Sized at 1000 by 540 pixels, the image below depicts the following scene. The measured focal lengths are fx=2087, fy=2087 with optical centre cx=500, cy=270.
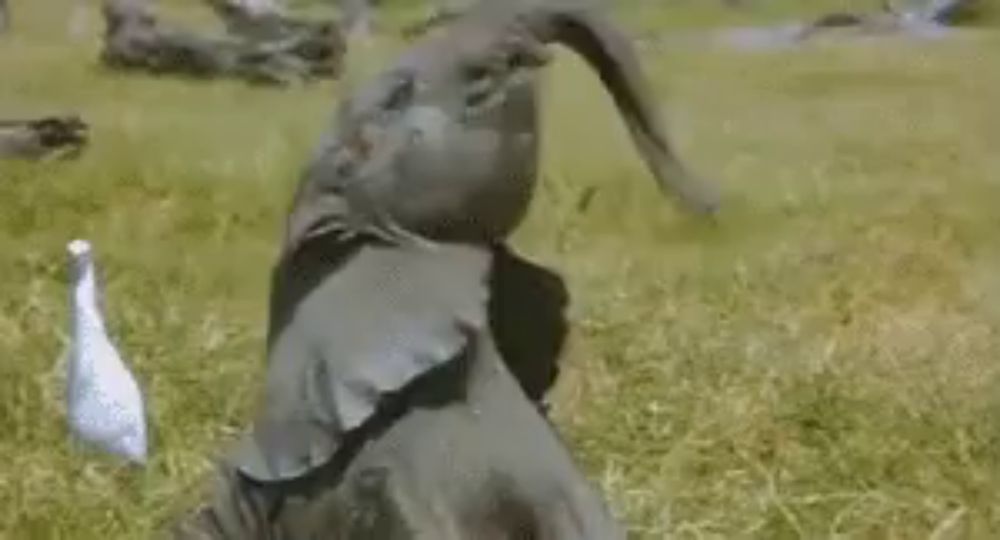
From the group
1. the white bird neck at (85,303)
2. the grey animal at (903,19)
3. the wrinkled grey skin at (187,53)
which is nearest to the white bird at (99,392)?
the white bird neck at (85,303)

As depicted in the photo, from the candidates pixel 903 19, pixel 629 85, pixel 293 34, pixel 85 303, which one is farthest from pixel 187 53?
pixel 629 85

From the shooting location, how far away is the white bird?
1.78m

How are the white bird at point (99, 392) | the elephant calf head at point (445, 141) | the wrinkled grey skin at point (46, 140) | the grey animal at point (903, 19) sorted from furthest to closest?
the grey animal at point (903, 19) → the wrinkled grey skin at point (46, 140) → the white bird at point (99, 392) → the elephant calf head at point (445, 141)

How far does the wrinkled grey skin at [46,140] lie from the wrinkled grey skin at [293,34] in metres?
0.38

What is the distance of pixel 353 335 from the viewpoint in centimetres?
87

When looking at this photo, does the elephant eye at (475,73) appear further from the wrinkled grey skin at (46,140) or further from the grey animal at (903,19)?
the grey animal at (903,19)

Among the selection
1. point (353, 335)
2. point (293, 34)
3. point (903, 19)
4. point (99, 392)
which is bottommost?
point (903, 19)

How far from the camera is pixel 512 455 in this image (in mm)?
904

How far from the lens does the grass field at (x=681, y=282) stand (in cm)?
185

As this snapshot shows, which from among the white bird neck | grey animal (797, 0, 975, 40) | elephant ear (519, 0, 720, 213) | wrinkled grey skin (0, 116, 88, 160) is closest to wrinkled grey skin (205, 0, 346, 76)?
wrinkled grey skin (0, 116, 88, 160)

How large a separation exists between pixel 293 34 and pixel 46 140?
456 millimetres

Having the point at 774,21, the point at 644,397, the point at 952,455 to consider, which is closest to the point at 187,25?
the point at 774,21

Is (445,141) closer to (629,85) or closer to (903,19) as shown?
(629,85)

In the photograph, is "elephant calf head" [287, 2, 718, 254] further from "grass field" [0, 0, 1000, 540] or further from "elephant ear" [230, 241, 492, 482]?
"grass field" [0, 0, 1000, 540]
